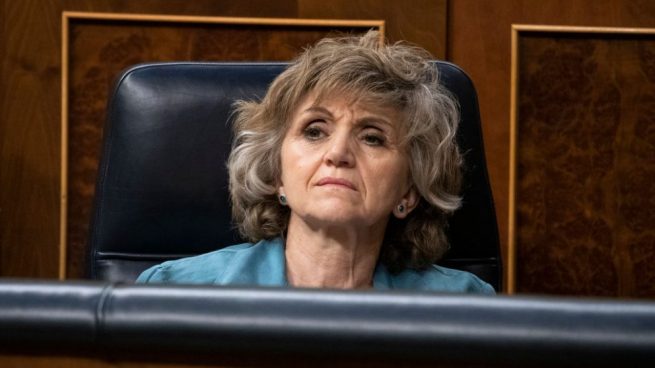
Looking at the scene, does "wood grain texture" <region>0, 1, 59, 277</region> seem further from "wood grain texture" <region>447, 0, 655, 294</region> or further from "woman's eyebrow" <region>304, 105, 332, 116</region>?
"woman's eyebrow" <region>304, 105, 332, 116</region>

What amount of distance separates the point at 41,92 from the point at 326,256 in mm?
1267

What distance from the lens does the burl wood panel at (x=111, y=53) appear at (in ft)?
8.74

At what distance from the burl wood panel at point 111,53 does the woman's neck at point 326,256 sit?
41.9 inches

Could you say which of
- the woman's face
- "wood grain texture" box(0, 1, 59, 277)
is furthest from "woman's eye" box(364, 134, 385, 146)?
"wood grain texture" box(0, 1, 59, 277)

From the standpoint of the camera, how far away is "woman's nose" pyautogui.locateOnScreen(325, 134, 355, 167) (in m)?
1.61

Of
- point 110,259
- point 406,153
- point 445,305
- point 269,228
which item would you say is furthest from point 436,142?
point 445,305

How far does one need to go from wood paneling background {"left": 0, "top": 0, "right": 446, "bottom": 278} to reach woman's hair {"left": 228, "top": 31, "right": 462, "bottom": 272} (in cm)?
95

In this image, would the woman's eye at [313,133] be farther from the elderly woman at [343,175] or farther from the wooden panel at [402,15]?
the wooden panel at [402,15]

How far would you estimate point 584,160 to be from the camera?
2.73 metres

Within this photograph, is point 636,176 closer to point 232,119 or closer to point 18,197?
point 232,119

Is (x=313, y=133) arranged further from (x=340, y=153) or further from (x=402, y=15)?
(x=402, y=15)

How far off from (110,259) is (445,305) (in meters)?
1.02

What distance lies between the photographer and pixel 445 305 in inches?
29.4

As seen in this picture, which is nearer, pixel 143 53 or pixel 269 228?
pixel 269 228
